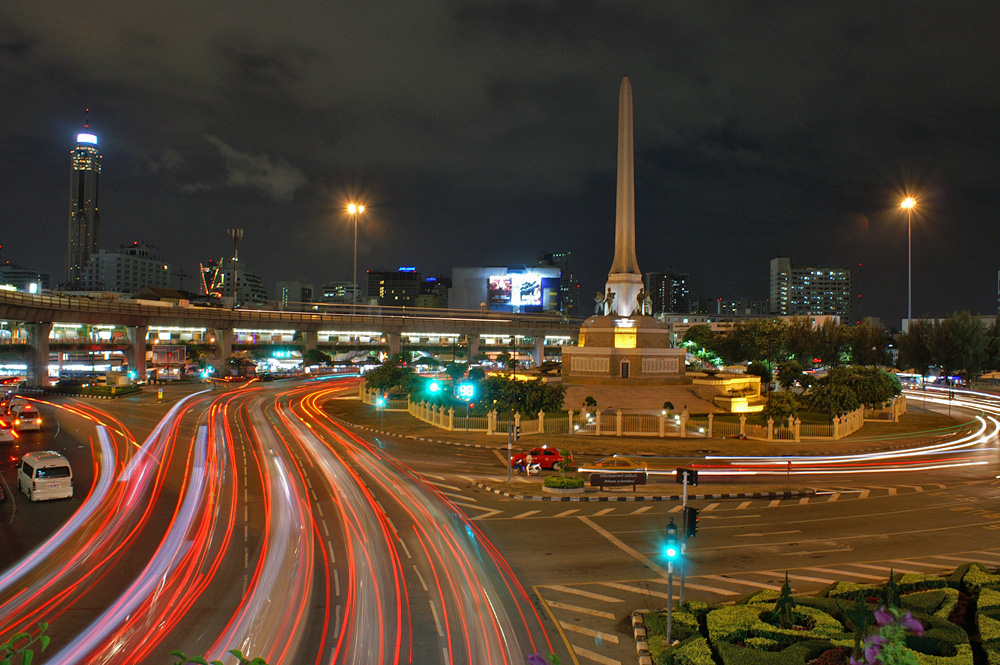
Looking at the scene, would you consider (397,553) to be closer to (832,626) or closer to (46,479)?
(832,626)

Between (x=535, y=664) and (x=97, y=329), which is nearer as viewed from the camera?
(x=535, y=664)

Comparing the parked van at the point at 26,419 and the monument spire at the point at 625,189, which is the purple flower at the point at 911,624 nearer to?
the parked van at the point at 26,419

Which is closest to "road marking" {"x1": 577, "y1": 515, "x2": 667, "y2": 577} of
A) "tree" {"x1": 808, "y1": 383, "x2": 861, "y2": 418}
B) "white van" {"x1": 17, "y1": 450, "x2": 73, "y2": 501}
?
"white van" {"x1": 17, "y1": 450, "x2": 73, "y2": 501}

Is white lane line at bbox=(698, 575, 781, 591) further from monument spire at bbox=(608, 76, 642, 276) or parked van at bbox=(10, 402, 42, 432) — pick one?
monument spire at bbox=(608, 76, 642, 276)

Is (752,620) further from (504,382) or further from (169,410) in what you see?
(169,410)

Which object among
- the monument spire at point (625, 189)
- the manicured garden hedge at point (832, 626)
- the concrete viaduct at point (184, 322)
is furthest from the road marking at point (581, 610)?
the concrete viaduct at point (184, 322)

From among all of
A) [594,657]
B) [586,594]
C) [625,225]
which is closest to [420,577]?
[586,594]

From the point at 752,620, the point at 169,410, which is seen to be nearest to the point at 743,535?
the point at 752,620
